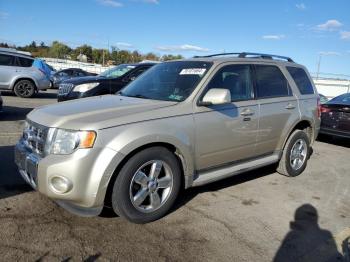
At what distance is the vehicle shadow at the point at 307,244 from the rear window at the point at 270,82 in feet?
6.07

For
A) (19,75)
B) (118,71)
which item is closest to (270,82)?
(118,71)

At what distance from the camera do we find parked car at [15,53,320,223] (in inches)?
142

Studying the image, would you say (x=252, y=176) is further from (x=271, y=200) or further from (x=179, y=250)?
(x=179, y=250)

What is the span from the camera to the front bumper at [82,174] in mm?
3525

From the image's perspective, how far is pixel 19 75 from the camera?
15336mm

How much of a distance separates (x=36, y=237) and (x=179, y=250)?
4.42ft

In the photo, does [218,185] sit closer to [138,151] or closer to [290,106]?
[290,106]

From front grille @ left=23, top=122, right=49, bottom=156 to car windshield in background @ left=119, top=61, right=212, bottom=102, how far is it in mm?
1422

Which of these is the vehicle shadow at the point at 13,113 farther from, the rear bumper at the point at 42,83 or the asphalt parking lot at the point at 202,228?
the asphalt parking lot at the point at 202,228

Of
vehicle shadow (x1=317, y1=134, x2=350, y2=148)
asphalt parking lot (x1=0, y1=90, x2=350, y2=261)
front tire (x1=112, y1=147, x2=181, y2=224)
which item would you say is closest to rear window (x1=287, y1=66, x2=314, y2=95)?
asphalt parking lot (x1=0, y1=90, x2=350, y2=261)

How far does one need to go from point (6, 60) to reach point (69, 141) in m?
13.2

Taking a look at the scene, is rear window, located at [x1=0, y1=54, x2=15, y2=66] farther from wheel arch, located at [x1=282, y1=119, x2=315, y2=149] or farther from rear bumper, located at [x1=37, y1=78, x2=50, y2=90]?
wheel arch, located at [x1=282, y1=119, x2=315, y2=149]

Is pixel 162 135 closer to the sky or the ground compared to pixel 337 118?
closer to the sky

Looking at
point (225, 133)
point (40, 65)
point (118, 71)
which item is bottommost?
point (225, 133)
